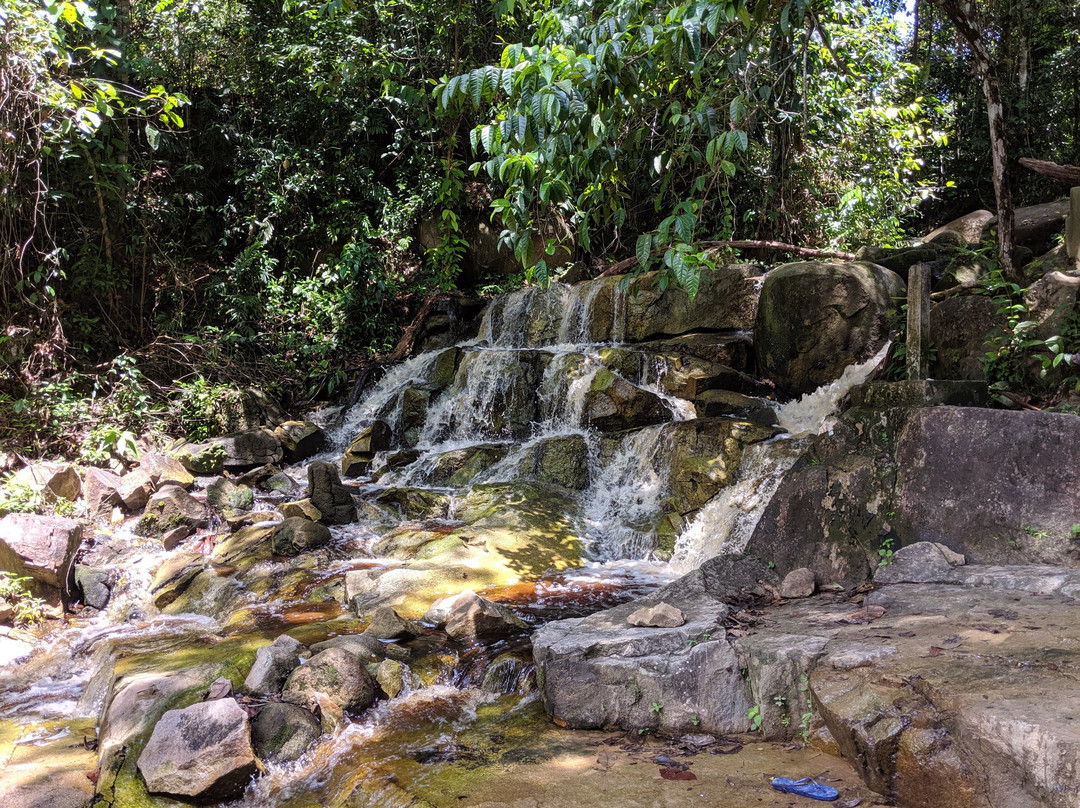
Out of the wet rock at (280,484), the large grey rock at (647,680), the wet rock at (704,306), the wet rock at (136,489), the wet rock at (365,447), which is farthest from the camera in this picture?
the wet rock at (704,306)

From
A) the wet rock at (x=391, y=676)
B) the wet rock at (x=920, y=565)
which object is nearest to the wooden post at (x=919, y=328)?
the wet rock at (x=920, y=565)

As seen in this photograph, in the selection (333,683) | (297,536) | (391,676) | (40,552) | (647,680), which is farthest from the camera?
(297,536)

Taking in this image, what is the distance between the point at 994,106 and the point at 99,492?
9.04m

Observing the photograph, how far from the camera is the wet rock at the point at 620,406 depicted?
320 inches

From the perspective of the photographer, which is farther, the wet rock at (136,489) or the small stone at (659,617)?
the wet rock at (136,489)

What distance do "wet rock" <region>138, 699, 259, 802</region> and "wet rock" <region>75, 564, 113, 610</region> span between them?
3024 mm

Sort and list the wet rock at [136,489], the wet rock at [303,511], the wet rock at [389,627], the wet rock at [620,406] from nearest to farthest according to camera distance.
→ the wet rock at [389,627], the wet rock at [303,511], the wet rock at [136,489], the wet rock at [620,406]

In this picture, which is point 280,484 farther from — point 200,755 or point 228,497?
point 200,755

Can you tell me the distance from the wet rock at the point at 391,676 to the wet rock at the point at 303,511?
3341mm

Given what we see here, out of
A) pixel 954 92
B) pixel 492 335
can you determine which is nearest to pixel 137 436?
pixel 492 335

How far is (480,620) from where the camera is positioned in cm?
439

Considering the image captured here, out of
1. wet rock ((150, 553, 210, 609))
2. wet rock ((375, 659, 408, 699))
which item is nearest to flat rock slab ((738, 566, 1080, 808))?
wet rock ((375, 659, 408, 699))

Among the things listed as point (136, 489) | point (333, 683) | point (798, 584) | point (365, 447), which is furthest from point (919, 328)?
point (136, 489)

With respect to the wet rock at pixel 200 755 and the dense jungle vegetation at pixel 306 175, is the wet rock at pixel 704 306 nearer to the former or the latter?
the dense jungle vegetation at pixel 306 175
